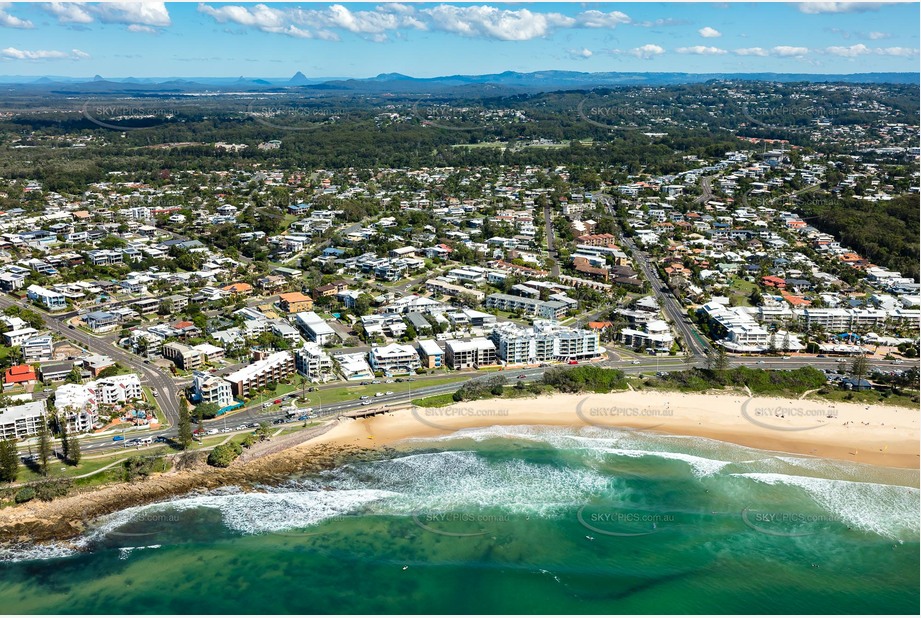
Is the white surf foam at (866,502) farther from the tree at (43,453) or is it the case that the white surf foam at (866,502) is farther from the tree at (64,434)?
the tree at (43,453)

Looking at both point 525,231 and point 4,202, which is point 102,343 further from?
point 4,202

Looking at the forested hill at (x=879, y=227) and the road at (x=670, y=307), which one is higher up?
the forested hill at (x=879, y=227)

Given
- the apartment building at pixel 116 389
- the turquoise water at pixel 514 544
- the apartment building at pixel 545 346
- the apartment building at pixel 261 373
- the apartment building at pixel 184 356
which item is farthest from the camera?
the apartment building at pixel 545 346

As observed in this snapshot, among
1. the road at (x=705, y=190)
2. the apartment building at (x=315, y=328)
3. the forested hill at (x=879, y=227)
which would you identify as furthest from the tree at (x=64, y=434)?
the road at (x=705, y=190)

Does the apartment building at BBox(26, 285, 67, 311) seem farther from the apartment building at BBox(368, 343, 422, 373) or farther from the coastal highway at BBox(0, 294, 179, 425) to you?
the apartment building at BBox(368, 343, 422, 373)

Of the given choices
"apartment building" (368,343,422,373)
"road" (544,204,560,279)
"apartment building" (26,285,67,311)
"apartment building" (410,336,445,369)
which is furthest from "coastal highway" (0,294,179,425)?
"road" (544,204,560,279)

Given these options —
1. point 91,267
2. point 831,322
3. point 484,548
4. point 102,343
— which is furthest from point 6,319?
point 831,322
